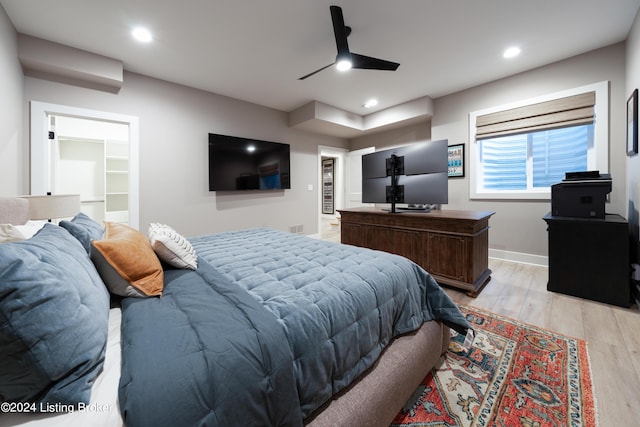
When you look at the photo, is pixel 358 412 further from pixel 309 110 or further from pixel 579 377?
pixel 309 110

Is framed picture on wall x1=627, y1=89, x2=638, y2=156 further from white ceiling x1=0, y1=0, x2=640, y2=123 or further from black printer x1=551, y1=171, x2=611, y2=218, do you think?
white ceiling x1=0, y1=0, x2=640, y2=123

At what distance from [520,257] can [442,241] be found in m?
1.84

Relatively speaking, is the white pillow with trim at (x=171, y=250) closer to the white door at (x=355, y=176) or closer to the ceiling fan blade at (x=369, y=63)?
the ceiling fan blade at (x=369, y=63)

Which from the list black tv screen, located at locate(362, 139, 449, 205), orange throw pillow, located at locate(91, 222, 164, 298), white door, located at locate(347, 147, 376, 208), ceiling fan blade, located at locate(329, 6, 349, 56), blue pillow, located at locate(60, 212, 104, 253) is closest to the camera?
orange throw pillow, located at locate(91, 222, 164, 298)

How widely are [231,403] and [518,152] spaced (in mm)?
4711

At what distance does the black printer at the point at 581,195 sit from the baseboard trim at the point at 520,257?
109 centimetres

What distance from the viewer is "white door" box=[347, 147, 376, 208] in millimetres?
5753

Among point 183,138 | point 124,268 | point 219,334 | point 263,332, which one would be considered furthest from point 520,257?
point 183,138

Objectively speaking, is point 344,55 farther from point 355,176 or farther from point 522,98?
point 355,176

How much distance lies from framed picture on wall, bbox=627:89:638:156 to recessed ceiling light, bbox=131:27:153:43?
4.75 metres

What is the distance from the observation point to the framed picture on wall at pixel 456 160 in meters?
4.24

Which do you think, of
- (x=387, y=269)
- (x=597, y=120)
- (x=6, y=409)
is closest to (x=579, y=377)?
(x=387, y=269)

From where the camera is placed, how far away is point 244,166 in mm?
4477

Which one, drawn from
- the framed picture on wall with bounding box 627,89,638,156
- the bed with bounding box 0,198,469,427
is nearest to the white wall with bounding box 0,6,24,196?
the bed with bounding box 0,198,469,427
